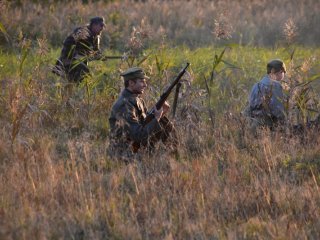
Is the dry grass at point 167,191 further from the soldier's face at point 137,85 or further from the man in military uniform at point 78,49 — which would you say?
the man in military uniform at point 78,49

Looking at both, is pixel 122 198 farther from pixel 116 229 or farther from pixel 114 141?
pixel 114 141

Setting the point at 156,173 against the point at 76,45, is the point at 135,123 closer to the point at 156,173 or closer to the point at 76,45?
the point at 156,173

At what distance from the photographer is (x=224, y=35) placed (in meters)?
7.33

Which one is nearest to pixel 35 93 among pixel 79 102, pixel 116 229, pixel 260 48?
pixel 79 102

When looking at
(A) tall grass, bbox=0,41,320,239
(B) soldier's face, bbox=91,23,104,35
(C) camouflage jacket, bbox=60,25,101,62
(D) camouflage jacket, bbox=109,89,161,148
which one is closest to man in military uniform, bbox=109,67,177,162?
(D) camouflage jacket, bbox=109,89,161,148

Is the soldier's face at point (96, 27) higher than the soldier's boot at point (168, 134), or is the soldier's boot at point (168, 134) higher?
the soldier's face at point (96, 27)

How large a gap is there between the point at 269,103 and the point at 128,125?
5.78ft

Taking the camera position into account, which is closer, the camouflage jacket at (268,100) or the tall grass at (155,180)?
the tall grass at (155,180)

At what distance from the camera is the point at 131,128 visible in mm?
6340

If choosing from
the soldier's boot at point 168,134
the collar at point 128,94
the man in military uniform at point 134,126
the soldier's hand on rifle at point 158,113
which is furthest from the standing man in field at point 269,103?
the collar at point 128,94

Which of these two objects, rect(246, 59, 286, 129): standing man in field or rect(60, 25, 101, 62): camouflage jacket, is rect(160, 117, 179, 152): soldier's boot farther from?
rect(60, 25, 101, 62): camouflage jacket

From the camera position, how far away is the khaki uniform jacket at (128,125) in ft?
20.7

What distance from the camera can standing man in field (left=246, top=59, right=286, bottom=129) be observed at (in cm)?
721

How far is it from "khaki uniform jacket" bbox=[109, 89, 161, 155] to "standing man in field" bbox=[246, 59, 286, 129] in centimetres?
136
